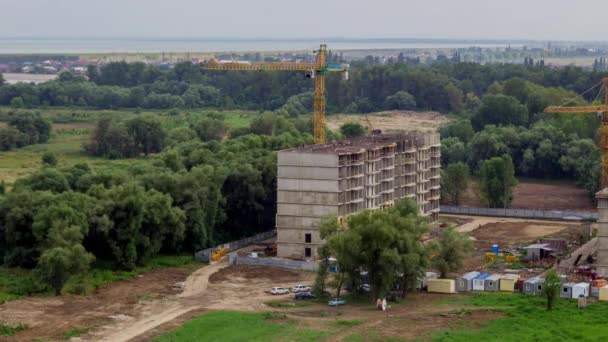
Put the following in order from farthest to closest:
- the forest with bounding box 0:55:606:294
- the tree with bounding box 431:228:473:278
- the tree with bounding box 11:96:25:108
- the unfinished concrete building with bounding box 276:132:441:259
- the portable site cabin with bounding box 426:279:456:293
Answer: the tree with bounding box 11:96:25:108, the unfinished concrete building with bounding box 276:132:441:259, the forest with bounding box 0:55:606:294, the tree with bounding box 431:228:473:278, the portable site cabin with bounding box 426:279:456:293

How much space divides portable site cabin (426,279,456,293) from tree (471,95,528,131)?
66.9m

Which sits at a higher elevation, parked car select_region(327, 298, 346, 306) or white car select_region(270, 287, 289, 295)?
parked car select_region(327, 298, 346, 306)

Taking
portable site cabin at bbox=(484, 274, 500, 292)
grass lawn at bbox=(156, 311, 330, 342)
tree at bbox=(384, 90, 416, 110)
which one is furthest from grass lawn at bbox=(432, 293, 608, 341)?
tree at bbox=(384, 90, 416, 110)

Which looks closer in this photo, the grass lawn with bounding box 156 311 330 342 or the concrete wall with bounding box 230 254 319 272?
the grass lawn with bounding box 156 311 330 342

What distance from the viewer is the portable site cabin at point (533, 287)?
190ft

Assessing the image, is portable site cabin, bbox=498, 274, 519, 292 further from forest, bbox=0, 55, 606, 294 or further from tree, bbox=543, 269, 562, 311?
forest, bbox=0, 55, 606, 294

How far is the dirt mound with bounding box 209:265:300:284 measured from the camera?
6456 centimetres

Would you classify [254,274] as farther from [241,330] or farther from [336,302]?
[241,330]

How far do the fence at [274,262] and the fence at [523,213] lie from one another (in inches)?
1021

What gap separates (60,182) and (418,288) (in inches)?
903

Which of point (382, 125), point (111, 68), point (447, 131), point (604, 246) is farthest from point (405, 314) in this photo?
point (111, 68)

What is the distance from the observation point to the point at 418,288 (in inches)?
2354

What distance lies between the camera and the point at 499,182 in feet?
298

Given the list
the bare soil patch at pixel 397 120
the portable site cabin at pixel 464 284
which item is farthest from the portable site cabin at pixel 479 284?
the bare soil patch at pixel 397 120
